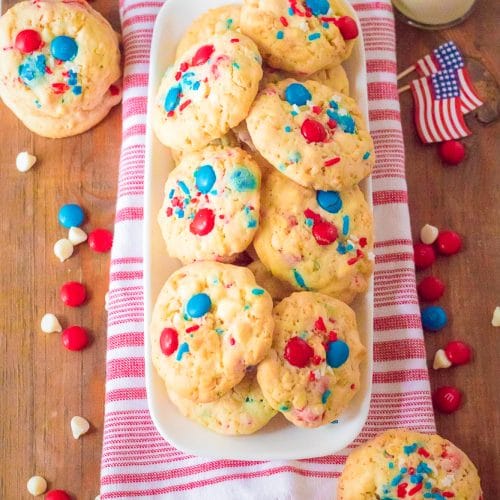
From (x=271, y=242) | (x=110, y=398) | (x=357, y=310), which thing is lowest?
(x=110, y=398)

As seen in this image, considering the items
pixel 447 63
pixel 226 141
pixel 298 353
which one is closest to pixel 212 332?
pixel 298 353

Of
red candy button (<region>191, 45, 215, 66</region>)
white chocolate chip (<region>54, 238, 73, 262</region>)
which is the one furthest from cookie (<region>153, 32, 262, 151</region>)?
white chocolate chip (<region>54, 238, 73, 262</region>)

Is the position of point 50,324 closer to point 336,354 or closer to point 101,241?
point 101,241

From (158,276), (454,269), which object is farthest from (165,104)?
(454,269)

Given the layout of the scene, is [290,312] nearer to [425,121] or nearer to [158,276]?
[158,276]

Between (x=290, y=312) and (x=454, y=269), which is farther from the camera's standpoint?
(x=454, y=269)
